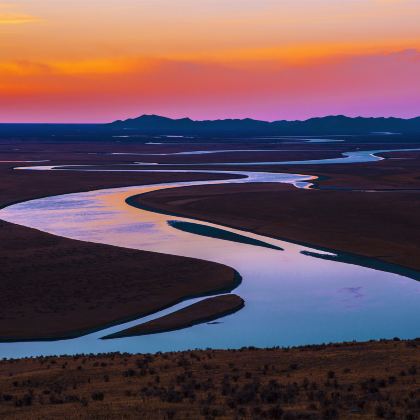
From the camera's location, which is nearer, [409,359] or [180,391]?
[180,391]

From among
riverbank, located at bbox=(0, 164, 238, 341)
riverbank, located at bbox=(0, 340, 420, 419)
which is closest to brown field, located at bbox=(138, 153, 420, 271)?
riverbank, located at bbox=(0, 164, 238, 341)

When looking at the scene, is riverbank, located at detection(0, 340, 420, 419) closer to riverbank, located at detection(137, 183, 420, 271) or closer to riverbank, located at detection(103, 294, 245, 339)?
riverbank, located at detection(103, 294, 245, 339)

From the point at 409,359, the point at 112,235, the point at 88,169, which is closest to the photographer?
the point at 409,359

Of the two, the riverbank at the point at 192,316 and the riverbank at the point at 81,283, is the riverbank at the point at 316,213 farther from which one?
the riverbank at the point at 192,316

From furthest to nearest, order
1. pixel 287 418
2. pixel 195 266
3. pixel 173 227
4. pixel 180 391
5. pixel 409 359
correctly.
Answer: pixel 173 227
pixel 195 266
pixel 409 359
pixel 180 391
pixel 287 418

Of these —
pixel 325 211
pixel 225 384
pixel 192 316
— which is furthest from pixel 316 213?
pixel 225 384

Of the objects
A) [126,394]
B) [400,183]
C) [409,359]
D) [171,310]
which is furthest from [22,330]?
[400,183]

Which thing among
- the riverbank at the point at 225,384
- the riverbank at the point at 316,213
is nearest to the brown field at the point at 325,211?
the riverbank at the point at 316,213

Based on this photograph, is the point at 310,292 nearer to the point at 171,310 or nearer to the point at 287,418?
the point at 171,310
